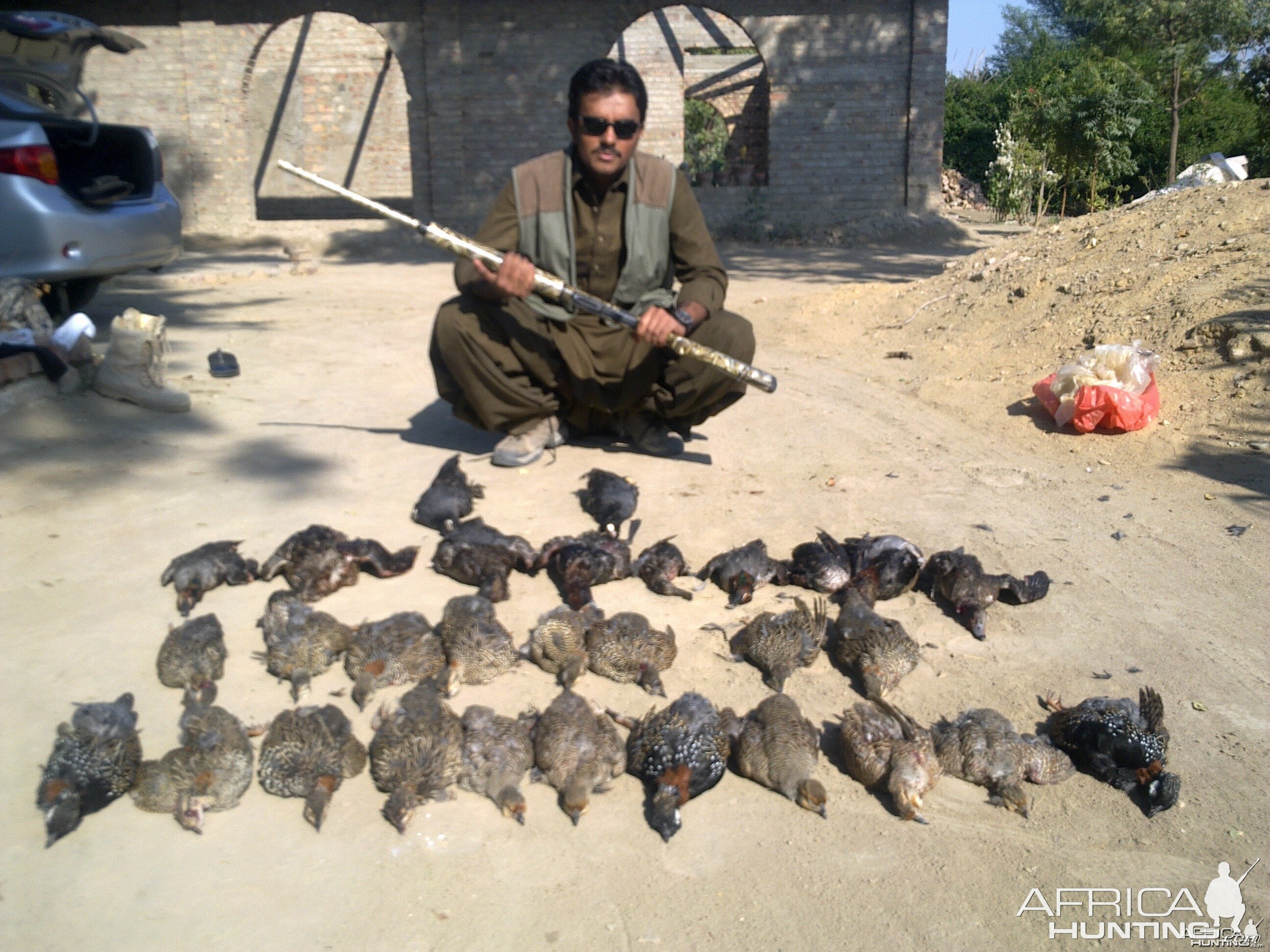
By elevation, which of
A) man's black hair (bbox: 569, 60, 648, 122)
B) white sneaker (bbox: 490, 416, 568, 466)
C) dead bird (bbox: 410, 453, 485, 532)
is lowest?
dead bird (bbox: 410, 453, 485, 532)

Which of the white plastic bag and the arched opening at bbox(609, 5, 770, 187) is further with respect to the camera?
the arched opening at bbox(609, 5, 770, 187)

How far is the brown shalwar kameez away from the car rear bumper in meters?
3.39

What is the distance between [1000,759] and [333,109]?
20543mm

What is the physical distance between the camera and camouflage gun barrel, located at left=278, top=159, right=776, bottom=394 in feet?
14.4

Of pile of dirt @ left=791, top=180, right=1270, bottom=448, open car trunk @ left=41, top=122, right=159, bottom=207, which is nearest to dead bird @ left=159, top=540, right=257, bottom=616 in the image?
pile of dirt @ left=791, top=180, right=1270, bottom=448

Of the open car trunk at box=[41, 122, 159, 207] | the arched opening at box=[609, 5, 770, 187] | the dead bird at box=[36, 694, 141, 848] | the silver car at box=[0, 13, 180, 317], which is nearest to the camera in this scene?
the dead bird at box=[36, 694, 141, 848]

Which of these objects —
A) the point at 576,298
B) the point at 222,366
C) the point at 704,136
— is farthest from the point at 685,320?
the point at 704,136

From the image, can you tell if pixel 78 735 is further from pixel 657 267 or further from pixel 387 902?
pixel 657 267

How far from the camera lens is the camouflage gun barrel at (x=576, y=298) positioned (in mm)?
4379

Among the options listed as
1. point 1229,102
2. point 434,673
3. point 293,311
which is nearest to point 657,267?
point 434,673

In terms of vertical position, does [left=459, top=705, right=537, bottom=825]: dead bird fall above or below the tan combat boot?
below

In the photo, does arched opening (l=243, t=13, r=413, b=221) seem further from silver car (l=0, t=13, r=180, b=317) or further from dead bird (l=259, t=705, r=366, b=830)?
dead bird (l=259, t=705, r=366, b=830)

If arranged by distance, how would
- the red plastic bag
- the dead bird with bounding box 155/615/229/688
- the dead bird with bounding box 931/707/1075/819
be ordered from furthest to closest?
the red plastic bag < the dead bird with bounding box 155/615/229/688 < the dead bird with bounding box 931/707/1075/819

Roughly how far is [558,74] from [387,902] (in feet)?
49.1
